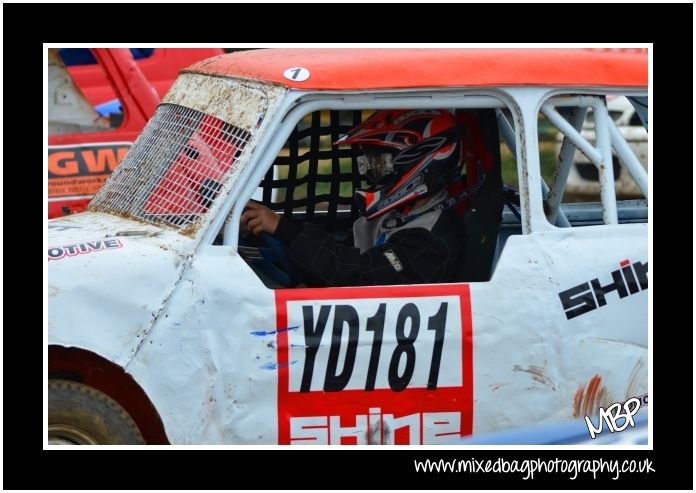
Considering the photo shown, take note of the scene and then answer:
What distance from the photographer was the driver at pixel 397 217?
4.09 meters

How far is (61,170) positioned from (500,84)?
152 inches

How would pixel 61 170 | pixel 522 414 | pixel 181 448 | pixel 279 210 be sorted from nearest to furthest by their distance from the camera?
pixel 181 448
pixel 522 414
pixel 279 210
pixel 61 170

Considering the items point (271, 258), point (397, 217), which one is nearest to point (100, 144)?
point (271, 258)

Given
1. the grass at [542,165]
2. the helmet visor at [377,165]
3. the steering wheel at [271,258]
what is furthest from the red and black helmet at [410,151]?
the grass at [542,165]

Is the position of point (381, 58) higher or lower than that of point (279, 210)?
higher

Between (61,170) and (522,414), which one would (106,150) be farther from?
(522,414)

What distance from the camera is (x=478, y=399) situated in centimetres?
386

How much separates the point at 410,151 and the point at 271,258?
2.61ft

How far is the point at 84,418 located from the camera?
3.69 metres

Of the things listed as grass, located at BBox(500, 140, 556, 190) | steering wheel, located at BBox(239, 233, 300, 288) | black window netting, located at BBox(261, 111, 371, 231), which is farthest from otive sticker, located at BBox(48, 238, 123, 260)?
grass, located at BBox(500, 140, 556, 190)

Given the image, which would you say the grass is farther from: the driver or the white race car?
the white race car

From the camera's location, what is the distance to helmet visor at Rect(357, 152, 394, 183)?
434 cm

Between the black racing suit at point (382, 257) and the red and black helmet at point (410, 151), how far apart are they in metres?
0.16

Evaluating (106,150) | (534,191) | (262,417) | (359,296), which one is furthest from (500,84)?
(106,150)
